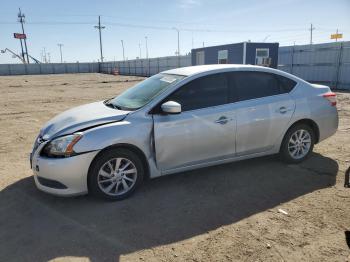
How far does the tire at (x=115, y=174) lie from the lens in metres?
3.95

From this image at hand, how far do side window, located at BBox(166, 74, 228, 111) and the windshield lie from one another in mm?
206

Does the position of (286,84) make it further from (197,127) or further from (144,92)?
(144,92)

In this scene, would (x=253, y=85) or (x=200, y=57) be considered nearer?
(x=253, y=85)

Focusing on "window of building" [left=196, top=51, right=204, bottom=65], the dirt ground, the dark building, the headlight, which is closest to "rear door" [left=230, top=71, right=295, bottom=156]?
the dirt ground

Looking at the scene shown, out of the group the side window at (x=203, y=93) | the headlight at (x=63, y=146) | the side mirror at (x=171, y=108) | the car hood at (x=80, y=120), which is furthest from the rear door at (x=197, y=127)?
the headlight at (x=63, y=146)

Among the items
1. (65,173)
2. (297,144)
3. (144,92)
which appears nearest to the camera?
(65,173)

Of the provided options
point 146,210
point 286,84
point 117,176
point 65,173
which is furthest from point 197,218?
point 286,84

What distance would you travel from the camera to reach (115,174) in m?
4.08

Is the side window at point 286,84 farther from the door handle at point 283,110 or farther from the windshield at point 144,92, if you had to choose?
the windshield at point 144,92

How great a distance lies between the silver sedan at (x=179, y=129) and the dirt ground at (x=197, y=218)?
0.99 feet

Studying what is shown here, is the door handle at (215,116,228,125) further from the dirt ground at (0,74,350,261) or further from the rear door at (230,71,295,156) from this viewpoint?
the dirt ground at (0,74,350,261)

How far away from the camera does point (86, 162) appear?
3.85 meters

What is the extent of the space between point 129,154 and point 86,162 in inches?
21.4

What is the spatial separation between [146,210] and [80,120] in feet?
4.76
